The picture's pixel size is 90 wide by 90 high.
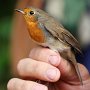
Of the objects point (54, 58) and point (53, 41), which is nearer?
point (54, 58)

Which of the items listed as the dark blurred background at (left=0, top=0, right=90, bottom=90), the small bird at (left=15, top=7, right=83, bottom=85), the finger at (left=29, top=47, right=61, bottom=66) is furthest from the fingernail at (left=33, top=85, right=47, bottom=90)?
the dark blurred background at (left=0, top=0, right=90, bottom=90)

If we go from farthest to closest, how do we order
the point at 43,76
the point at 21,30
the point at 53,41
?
the point at 21,30
the point at 53,41
the point at 43,76

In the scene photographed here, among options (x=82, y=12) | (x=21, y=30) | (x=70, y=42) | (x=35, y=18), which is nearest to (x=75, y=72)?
(x=70, y=42)

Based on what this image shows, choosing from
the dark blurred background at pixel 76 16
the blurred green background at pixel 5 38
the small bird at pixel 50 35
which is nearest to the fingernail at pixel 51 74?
the small bird at pixel 50 35

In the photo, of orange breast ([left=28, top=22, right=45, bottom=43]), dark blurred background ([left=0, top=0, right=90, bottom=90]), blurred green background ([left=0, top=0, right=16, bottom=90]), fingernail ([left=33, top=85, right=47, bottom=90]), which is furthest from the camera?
blurred green background ([left=0, top=0, right=16, bottom=90])

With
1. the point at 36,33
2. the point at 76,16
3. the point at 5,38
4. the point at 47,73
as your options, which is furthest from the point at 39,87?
the point at 5,38

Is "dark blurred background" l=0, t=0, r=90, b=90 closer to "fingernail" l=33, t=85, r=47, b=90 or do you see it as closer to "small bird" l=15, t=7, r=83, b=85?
"small bird" l=15, t=7, r=83, b=85

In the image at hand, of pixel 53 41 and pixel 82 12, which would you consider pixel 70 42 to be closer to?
pixel 53 41
